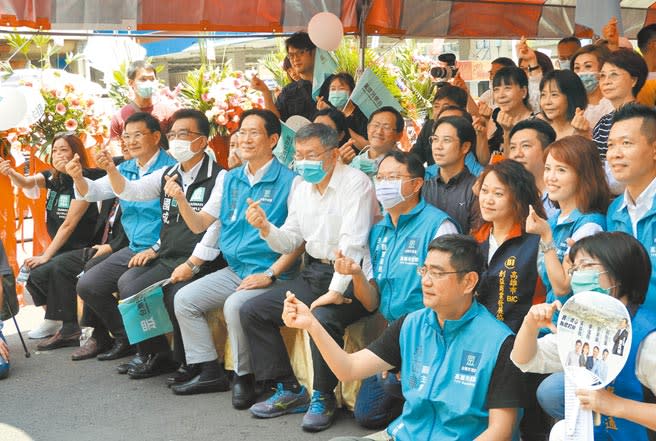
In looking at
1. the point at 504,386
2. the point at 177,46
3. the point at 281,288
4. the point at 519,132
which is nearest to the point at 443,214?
the point at 519,132

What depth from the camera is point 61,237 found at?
7023mm

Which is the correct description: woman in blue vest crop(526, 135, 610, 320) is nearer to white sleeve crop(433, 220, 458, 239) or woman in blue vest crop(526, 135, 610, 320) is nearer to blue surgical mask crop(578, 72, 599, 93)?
white sleeve crop(433, 220, 458, 239)

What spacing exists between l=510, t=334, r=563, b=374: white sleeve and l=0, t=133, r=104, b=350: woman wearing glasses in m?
4.57

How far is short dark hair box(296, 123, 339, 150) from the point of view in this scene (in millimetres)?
5219

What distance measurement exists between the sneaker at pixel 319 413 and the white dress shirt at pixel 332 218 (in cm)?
67

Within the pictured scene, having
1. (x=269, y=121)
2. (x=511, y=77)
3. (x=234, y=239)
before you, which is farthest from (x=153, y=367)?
(x=511, y=77)

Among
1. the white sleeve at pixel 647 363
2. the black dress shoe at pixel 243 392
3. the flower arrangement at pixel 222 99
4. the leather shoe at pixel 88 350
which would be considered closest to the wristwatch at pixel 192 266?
the black dress shoe at pixel 243 392

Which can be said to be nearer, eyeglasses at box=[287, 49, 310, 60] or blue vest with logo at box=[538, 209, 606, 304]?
blue vest with logo at box=[538, 209, 606, 304]

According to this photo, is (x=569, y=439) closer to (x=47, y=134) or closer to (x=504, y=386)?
(x=504, y=386)

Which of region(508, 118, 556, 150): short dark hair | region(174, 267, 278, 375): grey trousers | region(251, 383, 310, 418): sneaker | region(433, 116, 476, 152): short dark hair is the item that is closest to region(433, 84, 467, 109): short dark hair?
region(433, 116, 476, 152): short dark hair

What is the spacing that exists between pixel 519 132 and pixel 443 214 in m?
0.57

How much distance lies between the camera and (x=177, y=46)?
14219mm

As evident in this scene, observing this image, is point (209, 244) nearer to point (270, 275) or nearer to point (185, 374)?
point (270, 275)

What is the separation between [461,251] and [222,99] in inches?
173
